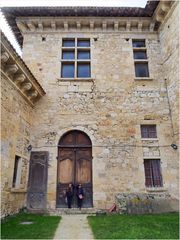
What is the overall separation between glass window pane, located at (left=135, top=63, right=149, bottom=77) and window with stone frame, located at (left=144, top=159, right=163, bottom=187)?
139 inches

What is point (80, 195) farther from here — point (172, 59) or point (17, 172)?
point (172, 59)

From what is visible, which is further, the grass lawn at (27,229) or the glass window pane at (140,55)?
the glass window pane at (140,55)

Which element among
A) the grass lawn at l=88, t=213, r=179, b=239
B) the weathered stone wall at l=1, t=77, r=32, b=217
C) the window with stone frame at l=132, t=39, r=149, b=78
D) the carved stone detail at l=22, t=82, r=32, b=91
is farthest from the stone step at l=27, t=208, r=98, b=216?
the window with stone frame at l=132, t=39, r=149, b=78

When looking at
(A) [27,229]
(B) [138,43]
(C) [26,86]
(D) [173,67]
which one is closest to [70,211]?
(A) [27,229]

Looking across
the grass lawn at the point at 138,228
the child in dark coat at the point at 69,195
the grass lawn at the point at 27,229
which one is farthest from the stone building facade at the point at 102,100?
the grass lawn at the point at 138,228

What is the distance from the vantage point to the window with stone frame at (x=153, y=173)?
739cm

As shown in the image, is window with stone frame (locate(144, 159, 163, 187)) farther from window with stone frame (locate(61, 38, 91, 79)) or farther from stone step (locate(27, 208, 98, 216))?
window with stone frame (locate(61, 38, 91, 79))

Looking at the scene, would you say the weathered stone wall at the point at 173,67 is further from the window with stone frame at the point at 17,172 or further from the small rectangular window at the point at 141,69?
the window with stone frame at the point at 17,172

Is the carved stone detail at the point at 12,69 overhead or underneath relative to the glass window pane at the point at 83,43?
underneath

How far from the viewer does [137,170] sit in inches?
292

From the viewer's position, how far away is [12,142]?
20.8 ft

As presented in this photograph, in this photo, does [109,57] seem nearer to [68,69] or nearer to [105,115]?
[68,69]

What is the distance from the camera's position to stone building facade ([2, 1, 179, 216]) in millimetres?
7371

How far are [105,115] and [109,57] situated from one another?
2557 millimetres
